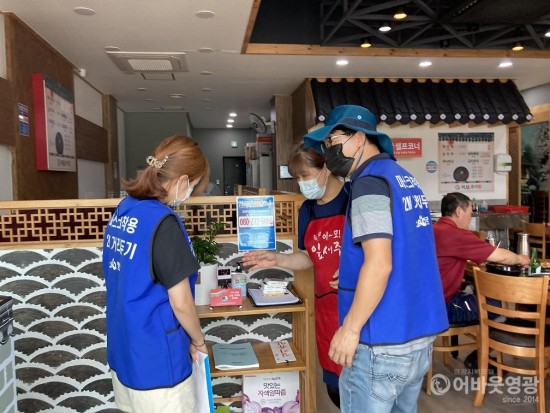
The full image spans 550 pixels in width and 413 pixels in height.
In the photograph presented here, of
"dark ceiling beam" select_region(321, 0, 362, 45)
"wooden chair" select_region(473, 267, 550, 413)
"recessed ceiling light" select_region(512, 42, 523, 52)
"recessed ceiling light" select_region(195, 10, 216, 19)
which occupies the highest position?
"dark ceiling beam" select_region(321, 0, 362, 45)

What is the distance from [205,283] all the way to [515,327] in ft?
6.20

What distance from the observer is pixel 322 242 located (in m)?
2.22

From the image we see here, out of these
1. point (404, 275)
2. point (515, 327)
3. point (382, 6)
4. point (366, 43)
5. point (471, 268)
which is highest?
point (382, 6)

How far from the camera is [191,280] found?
5.38 ft

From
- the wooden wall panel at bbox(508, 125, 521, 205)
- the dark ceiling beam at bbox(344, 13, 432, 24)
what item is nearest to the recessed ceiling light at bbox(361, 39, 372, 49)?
the dark ceiling beam at bbox(344, 13, 432, 24)

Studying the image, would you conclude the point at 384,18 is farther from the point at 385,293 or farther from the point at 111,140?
the point at 111,140

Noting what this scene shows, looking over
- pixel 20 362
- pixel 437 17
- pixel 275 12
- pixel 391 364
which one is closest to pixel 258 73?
pixel 275 12

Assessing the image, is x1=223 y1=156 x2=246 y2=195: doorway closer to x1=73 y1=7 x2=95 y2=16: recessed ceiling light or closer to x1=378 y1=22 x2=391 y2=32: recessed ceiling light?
x1=378 y1=22 x2=391 y2=32: recessed ceiling light

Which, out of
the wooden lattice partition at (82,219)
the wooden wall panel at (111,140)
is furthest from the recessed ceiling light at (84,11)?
the wooden wall panel at (111,140)

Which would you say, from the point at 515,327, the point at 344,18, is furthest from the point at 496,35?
the point at 515,327

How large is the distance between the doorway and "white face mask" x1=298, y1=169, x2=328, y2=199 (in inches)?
435

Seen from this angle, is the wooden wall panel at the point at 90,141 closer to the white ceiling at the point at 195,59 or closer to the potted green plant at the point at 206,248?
the white ceiling at the point at 195,59

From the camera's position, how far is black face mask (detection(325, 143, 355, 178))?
1561 millimetres

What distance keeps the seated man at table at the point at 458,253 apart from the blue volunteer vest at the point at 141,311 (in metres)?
2.09
